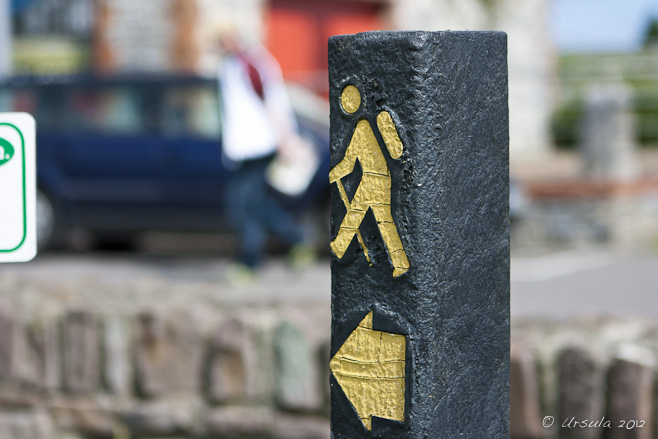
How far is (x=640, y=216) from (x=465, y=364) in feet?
28.4

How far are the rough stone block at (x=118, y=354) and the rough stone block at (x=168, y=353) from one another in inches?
1.8

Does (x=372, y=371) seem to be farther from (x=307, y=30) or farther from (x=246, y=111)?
(x=307, y=30)

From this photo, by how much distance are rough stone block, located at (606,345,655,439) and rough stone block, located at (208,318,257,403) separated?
1227 millimetres

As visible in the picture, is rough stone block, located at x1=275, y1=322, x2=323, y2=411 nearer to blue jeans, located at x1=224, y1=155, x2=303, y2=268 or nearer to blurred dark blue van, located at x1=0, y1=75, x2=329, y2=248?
blue jeans, located at x1=224, y1=155, x2=303, y2=268

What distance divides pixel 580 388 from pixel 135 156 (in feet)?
20.1

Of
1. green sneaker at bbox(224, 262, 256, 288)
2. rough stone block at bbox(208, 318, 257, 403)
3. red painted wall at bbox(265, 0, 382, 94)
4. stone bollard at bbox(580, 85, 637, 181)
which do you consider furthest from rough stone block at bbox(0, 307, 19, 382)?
red painted wall at bbox(265, 0, 382, 94)

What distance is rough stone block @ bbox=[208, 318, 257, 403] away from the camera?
3461 mm

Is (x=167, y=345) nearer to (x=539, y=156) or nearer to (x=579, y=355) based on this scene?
(x=579, y=355)

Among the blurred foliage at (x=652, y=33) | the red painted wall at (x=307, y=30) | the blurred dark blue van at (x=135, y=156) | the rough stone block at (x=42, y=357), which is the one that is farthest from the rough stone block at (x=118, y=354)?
the blurred foliage at (x=652, y=33)

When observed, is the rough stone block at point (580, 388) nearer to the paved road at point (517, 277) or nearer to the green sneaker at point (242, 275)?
the paved road at point (517, 277)

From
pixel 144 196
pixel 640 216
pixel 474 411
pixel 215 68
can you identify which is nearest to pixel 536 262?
pixel 640 216

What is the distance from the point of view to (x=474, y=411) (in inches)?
78.2

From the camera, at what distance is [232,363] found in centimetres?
348

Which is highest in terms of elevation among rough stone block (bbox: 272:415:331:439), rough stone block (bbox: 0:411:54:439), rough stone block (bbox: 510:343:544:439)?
rough stone block (bbox: 510:343:544:439)
